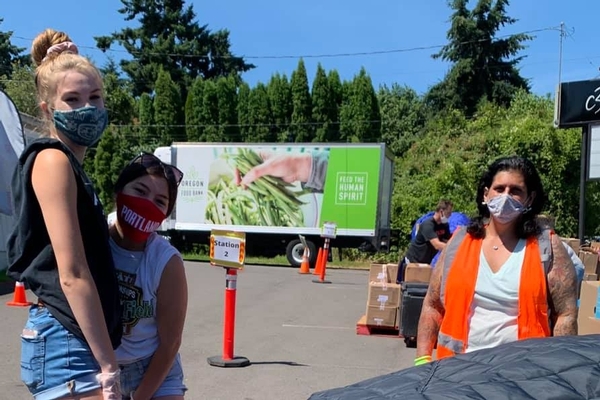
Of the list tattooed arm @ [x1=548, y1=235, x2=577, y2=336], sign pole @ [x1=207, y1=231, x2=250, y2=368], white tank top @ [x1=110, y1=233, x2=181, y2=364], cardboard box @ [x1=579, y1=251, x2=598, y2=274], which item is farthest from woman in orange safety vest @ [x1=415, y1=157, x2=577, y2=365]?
cardboard box @ [x1=579, y1=251, x2=598, y2=274]

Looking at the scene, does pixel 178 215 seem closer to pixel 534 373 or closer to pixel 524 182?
Answer: pixel 524 182

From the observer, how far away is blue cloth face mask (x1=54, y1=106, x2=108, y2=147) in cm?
210

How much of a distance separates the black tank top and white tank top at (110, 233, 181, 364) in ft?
0.79

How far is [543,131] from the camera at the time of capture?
19469 mm

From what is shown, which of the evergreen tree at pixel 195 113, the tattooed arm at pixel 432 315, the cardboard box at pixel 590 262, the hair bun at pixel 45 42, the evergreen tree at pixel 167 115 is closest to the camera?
the hair bun at pixel 45 42

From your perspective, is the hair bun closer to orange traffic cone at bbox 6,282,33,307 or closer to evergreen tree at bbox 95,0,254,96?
orange traffic cone at bbox 6,282,33,307

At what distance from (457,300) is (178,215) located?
59.0ft

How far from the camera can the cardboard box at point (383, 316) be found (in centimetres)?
905

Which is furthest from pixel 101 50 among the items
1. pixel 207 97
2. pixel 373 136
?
pixel 373 136

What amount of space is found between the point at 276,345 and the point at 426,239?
109 inches

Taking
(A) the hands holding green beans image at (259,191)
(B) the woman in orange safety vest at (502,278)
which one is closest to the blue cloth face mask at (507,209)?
(B) the woman in orange safety vest at (502,278)

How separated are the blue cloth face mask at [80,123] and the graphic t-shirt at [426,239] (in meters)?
7.75

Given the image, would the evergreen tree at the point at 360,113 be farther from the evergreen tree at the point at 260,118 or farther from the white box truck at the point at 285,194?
the white box truck at the point at 285,194

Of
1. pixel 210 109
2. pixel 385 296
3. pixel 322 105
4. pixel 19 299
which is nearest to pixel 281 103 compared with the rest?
pixel 322 105
